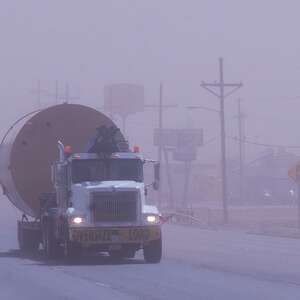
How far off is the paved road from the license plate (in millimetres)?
668

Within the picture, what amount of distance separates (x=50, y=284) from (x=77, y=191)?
21.5 ft

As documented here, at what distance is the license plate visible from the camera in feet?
89.1

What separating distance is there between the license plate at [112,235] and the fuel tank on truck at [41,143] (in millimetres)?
4483

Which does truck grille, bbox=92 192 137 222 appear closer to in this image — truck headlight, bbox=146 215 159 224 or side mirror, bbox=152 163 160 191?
truck headlight, bbox=146 215 159 224

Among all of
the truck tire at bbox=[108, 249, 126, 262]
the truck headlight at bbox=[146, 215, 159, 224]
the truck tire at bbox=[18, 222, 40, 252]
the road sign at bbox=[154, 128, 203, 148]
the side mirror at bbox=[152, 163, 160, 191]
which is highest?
the road sign at bbox=[154, 128, 203, 148]

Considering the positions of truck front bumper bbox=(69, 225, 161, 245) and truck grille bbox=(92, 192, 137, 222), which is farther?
truck grille bbox=(92, 192, 137, 222)

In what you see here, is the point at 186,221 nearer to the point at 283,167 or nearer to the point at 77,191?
the point at 77,191

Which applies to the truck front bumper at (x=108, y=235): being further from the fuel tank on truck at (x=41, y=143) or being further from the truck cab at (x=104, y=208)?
the fuel tank on truck at (x=41, y=143)

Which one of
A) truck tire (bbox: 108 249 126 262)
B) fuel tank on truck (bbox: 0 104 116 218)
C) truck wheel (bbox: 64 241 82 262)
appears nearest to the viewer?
truck wheel (bbox: 64 241 82 262)

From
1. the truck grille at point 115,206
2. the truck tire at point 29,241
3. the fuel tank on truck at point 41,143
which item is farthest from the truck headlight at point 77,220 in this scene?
the truck tire at point 29,241

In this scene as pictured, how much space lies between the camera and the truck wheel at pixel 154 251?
27922 millimetres

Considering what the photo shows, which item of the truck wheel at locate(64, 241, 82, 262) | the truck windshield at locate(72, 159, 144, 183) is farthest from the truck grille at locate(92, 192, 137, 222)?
the truck wheel at locate(64, 241, 82, 262)

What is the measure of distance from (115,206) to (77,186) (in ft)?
4.22

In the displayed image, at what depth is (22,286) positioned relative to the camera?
21.1m
